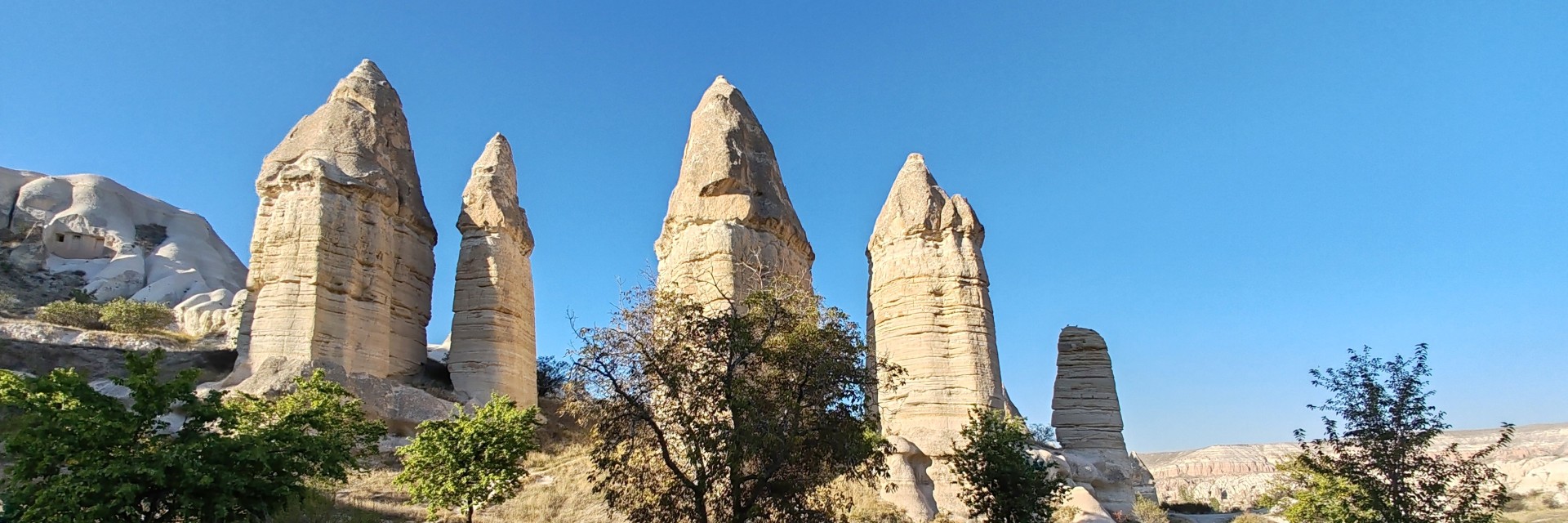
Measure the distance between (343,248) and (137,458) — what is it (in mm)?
13344

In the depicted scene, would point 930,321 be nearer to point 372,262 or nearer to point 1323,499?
point 1323,499

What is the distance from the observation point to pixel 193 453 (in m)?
9.03

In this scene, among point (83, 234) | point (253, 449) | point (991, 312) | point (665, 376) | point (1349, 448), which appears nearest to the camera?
point (253, 449)

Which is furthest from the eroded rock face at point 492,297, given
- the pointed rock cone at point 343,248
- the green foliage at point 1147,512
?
the green foliage at point 1147,512

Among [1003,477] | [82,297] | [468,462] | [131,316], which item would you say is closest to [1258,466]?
[1003,477]

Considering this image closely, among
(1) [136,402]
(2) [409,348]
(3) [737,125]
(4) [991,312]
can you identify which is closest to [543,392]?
(2) [409,348]

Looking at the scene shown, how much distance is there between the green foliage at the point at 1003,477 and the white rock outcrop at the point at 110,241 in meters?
32.7

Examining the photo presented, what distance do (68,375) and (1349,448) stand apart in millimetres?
16150

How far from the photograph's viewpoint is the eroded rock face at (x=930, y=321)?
18.3m

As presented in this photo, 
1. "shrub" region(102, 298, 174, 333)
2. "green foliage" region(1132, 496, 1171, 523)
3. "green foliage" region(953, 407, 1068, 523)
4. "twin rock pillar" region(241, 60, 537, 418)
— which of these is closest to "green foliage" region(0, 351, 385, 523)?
"green foliage" region(953, 407, 1068, 523)

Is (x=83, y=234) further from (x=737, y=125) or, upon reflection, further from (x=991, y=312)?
(x=991, y=312)

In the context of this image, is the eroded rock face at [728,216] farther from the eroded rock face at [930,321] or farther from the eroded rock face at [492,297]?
the eroded rock face at [492,297]

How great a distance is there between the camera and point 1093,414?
22.4 metres

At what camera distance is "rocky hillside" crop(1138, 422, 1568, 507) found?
35125 millimetres
